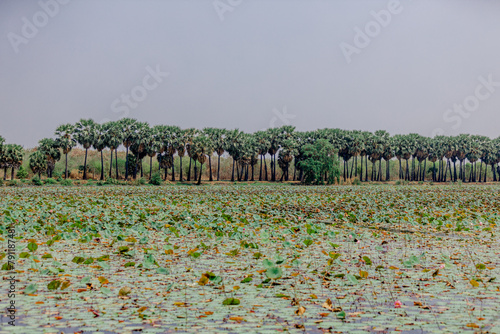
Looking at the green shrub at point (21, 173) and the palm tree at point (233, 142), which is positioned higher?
the palm tree at point (233, 142)

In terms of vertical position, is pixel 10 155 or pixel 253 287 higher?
pixel 10 155

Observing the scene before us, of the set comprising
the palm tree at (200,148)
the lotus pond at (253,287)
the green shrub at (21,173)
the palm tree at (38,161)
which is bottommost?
the lotus pond at (253,287)

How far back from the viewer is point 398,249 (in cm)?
959

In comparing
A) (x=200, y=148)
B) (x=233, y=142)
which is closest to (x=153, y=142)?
(x=200, y=148)

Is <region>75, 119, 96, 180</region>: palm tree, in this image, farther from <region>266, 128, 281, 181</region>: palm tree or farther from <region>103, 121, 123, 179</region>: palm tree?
<region>266, 128, 281, 181</region>: palm tree

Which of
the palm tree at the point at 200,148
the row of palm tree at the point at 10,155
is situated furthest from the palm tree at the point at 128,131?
the row of palm tree at the point at 10,155

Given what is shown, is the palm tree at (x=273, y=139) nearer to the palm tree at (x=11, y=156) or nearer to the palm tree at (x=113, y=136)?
the palm tree at (x=113, y=136)

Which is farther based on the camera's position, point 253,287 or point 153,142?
point 153,142

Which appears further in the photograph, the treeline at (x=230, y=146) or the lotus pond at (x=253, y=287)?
the treeline at (x=230, y=146)

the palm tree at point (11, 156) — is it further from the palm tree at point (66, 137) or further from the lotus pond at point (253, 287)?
the lotus pond at point (253, 287)

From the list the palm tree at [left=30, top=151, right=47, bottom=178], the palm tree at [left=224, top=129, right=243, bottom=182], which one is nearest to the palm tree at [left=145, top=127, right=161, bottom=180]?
the palm tree at [left=224, top=129, right=243, bottom=182]

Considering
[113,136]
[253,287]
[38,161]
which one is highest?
[113,136]

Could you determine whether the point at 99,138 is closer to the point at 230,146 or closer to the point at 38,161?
the point at 38,161

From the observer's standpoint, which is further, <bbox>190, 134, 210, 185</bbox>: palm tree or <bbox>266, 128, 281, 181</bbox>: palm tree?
<bbox>266, 128, 281, 181</bbox>: palm tree
